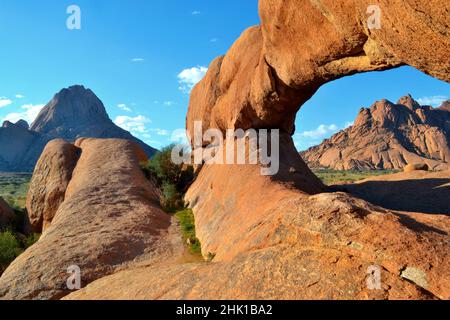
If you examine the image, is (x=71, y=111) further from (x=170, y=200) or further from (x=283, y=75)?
(x=283, y=75)

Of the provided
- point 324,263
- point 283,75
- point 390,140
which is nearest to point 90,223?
point 283,75

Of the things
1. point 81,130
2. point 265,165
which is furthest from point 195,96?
point 81,130

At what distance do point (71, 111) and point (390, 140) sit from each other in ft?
352

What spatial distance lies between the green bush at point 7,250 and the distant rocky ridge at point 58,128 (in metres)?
90.7

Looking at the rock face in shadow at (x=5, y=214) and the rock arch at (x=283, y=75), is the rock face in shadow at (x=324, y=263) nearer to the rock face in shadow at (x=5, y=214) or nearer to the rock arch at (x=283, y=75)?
the rock arch at (x=283, y=75)

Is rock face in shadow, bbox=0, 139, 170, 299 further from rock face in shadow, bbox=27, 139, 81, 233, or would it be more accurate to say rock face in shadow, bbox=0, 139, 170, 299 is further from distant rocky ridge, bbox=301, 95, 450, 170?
distant rocky ridge, bbox=301, 95, 450, 170

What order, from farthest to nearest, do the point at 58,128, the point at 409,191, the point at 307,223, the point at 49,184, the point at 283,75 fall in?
1. the point at 58,128
2. the point at 49,184
3. the point at 409,191
4. the point at 283,75
5. the point at 307,223

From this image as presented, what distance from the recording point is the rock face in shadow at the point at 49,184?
18484mm

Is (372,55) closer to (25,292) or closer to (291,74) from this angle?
(291,74)

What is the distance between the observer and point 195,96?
21984mm

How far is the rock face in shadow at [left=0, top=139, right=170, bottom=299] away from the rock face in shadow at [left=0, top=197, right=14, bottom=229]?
2.35 meters

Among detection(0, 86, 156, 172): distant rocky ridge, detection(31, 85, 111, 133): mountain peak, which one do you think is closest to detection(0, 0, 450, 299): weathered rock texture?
detection(0, 86, 156, 172): distant rocky ridge

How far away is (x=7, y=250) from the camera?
1452 centimetres

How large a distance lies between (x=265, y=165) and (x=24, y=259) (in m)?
8.10
